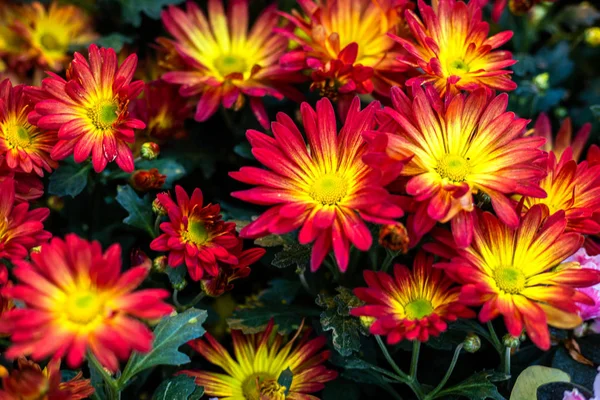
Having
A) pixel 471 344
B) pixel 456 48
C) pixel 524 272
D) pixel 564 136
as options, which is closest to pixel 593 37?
pixel 564 136

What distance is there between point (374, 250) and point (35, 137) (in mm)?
612

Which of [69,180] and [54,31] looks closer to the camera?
[69,180]

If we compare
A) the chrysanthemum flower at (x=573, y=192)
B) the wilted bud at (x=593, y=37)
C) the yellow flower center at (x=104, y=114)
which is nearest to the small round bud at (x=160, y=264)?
the yellow flower center at (x=104, y=114)

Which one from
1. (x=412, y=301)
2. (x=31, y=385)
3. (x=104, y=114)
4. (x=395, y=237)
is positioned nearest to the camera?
(x=31, y=385)

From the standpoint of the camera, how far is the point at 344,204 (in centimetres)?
105

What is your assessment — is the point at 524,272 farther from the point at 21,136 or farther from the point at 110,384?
the point at 21,136

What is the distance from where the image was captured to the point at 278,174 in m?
1.08

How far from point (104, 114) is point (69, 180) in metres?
0.18

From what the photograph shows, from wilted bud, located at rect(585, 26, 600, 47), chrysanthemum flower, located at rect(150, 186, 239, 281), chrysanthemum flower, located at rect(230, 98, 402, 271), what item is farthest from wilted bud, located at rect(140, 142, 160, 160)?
wilted bud, located at rect(585, 26, 600, 47)

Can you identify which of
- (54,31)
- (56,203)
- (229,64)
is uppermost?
(54,31)

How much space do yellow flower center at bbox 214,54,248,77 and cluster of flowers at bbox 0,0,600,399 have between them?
14 cm

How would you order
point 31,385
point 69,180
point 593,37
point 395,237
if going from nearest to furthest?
point 31,385 → point 395,237 → point 69,180 → point 593,37

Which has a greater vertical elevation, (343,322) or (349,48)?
(349,48)

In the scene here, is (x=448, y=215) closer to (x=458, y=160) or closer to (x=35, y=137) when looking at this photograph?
(x=458, y=160)
